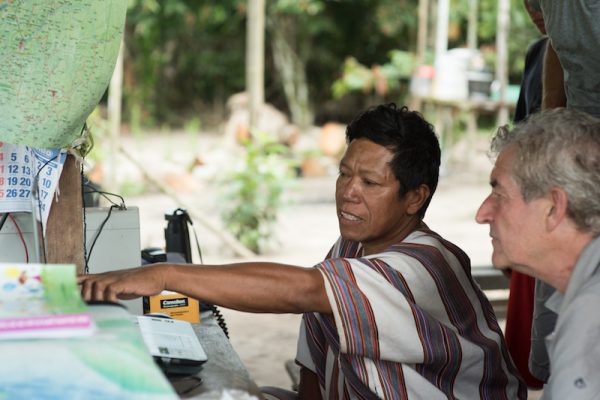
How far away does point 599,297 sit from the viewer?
65.6 inches

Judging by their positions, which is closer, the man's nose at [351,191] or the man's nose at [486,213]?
the man's nose at [486,213]

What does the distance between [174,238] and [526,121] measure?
66.9 inches

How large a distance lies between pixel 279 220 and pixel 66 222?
7.40 m

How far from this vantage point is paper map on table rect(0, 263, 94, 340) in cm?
144

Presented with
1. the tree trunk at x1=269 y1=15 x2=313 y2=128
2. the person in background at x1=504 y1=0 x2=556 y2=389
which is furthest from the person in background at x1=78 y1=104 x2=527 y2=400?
the tree trunk at x1=269 y1=15 x2=313 y2=128

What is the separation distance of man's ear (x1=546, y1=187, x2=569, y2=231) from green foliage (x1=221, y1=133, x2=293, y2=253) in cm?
602

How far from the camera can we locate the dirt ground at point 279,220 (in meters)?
5.48

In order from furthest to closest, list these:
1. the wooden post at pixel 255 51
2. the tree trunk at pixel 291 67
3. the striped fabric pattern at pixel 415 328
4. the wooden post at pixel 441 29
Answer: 1. the tree trunk at pixel 291 67
2. the wooden post at pixel 441 29
3. the wooden post at pixel 255 51
4. the striped fabric pattern at pixel 415 328

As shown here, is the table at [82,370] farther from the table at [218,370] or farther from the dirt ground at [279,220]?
the dirt ground at [279,220]

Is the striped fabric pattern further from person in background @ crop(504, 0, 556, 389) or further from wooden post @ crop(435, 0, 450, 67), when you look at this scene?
wooden post @ crop(435, 0, 450, 67)

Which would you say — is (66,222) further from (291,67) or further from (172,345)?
(291,67)

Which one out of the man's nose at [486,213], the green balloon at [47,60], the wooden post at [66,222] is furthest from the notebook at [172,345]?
the man's nose at [486,213]

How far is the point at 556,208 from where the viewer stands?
1741 mm

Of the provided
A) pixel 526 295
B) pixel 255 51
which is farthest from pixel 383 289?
pixel 255 51
